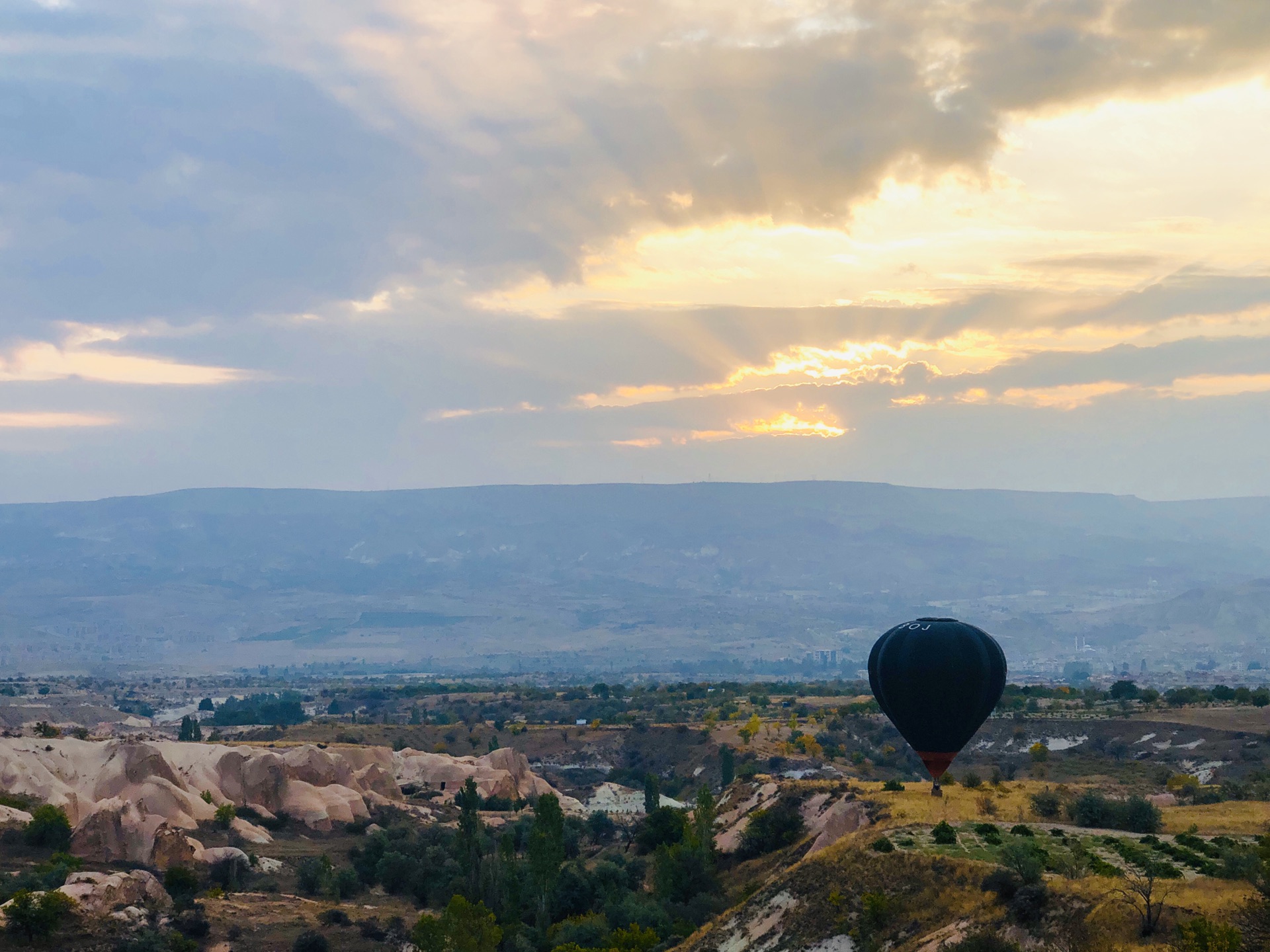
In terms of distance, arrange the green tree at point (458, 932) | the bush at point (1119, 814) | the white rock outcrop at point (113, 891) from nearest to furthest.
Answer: the bush at point (1119, 814)
the green tree at point (458, 932)
the white rock outcrop at point (113, 891)

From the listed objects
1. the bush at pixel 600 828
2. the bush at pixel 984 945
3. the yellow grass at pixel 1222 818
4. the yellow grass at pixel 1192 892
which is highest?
the yellow grass at pixel 1192 892

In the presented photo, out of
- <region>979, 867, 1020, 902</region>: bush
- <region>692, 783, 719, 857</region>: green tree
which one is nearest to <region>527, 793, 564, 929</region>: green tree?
<region>692, 783, 719, 857</region>: green tree

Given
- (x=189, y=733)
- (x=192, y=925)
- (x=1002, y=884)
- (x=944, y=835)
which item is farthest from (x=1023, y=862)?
(x=189, y=733)

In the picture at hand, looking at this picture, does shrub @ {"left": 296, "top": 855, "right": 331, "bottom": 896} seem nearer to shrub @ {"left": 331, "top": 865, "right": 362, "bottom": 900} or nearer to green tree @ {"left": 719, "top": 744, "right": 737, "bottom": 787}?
shrub @ {"left": 331, "top": 865, "right": 362, "bottom": 900}

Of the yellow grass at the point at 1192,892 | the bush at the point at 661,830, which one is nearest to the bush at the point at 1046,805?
the yellow grass at the point at 1192,892

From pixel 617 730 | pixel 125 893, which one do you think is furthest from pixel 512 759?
pixel 125 893

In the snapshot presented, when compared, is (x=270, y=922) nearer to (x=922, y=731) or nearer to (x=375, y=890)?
(x=375, y=890)

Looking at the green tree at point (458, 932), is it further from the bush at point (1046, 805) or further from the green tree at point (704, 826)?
the bush at point (1046, 805)
